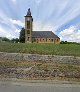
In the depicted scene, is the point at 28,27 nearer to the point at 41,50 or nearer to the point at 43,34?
the point at 43,34

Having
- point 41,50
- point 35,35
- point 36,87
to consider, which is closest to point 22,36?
point 35,35

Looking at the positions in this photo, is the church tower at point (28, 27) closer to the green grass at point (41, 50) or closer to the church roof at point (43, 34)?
the church roof at point (43, 34)

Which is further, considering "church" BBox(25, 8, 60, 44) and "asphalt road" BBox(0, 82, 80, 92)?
"church" BBox(25, 8, 60, 44)

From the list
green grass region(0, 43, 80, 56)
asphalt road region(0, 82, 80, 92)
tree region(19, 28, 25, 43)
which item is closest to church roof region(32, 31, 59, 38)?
tree region(19, 28, 25, 43)

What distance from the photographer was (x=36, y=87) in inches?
214

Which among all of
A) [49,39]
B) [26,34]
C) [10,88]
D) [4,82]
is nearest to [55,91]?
[10,88]

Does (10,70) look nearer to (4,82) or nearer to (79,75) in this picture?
(4,82)

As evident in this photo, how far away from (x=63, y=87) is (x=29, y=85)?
3.81 ft

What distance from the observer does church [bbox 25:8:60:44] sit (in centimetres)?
8754

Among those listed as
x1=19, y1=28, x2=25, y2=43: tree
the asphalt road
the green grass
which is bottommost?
the asphalt road

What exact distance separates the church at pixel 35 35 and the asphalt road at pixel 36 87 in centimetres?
7934

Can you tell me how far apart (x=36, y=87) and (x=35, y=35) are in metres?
87.8

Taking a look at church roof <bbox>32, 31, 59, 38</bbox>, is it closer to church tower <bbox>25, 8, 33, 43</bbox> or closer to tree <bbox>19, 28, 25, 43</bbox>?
church tower <bbox>25, 8, 33, 43</bbox>

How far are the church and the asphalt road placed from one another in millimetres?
79339
